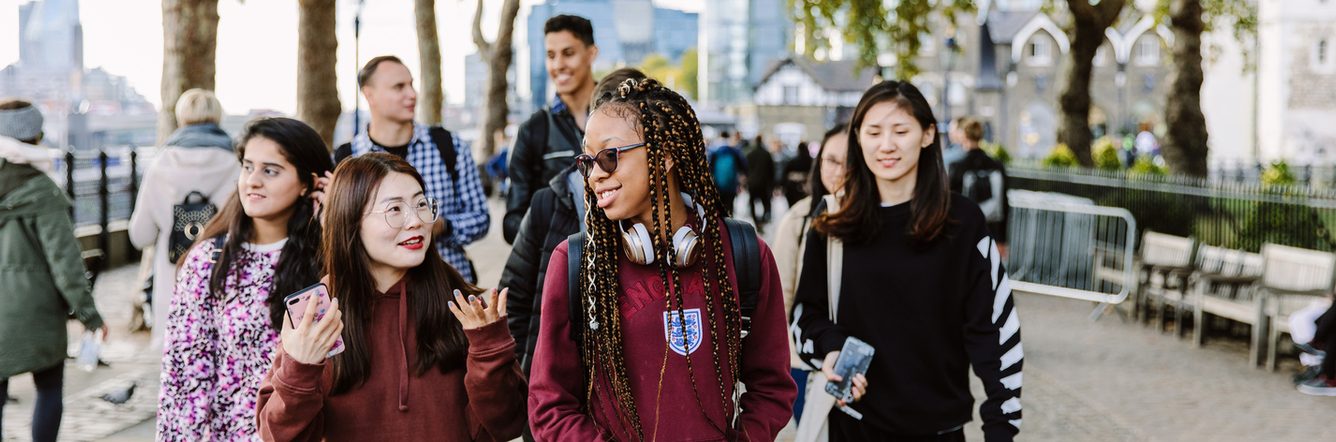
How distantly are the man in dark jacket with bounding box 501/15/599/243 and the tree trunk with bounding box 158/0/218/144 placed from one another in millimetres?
7736

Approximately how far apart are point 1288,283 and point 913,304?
27.1ft

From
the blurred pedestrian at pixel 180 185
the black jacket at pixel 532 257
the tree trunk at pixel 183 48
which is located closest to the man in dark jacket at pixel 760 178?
the tree trunk at pixel 183 48

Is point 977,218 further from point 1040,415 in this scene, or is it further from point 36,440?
point 1040,415

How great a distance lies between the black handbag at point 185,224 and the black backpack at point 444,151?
929 millimetres

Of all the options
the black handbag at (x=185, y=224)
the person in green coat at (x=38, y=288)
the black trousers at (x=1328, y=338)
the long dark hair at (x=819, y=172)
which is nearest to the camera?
the long dark hair at (x=819, y=172)

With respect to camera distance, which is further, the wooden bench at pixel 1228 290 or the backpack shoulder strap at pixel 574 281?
the wooden bench at pixel 1228 290

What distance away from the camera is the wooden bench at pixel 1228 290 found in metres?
10.4

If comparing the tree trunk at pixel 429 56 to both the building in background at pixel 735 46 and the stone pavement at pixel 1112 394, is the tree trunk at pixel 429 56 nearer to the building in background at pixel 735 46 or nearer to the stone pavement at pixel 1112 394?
the stone pavement at pixel 1112 394

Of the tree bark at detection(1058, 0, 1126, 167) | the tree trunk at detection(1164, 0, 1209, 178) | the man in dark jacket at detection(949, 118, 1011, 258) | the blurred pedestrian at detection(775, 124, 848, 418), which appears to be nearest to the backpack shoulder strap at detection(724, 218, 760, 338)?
the blurred pedestrian at detection(775, 124, 848, 418)

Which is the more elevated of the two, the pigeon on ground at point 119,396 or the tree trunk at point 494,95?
the tree trunk at point 494,95

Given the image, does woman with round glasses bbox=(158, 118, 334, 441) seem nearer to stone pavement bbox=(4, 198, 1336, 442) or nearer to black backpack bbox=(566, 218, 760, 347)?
black backpack bbox=(566, 218, 760, 347)

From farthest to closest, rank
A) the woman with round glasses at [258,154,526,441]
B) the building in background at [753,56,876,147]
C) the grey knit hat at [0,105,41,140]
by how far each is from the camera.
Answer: the building in background at [753,56,876,147]
the grey knit hat at [0,105,41,140]
the woman with round glasses at [258,154,526,441]

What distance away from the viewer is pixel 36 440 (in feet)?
19.0

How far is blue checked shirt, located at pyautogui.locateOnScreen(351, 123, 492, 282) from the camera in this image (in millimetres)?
5828
